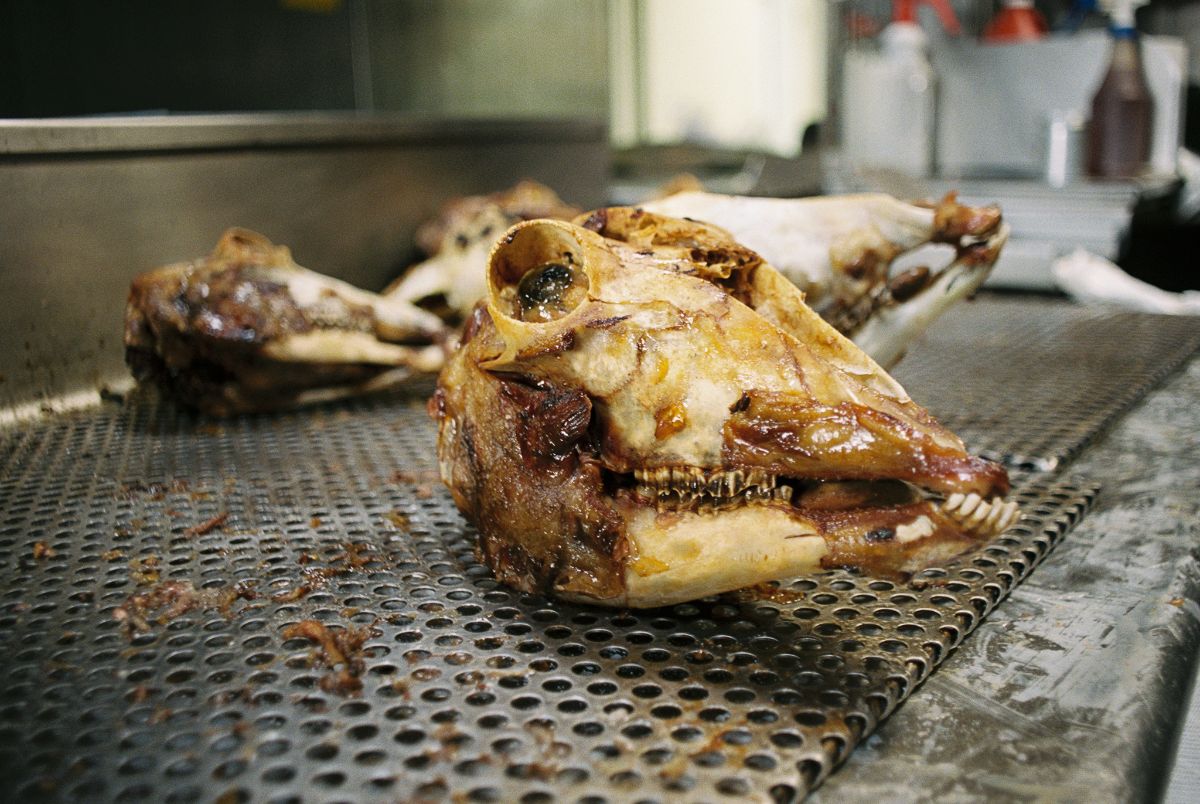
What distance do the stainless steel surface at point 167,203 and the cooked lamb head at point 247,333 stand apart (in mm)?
156

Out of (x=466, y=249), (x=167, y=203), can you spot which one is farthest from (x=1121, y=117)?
(x=167, y=203)

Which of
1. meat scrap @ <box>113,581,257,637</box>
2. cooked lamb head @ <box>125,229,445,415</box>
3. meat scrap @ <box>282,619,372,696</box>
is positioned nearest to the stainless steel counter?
meat scrap @ <box>282,619,372,696</box>

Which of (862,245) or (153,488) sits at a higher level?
(862,245)

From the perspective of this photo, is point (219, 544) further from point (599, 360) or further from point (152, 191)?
point (152, 191)

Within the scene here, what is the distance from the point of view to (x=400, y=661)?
97cm

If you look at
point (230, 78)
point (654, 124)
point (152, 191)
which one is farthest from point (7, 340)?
point (654, 124)

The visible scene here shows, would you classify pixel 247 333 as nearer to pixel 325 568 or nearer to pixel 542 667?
pixel 325 568

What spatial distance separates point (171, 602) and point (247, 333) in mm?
853

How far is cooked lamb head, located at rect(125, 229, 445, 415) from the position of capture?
186 centimetres

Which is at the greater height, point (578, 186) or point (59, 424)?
point (578, 186)

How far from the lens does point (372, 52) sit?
5.00 meters

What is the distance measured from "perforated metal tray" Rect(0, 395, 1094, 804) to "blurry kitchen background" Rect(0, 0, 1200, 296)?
2133 millimetres

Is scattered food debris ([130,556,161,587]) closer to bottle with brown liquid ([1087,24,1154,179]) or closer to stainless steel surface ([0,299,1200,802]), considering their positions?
stainless steel surface ([0,299,1200,802])

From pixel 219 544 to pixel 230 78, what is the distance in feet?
12.2
